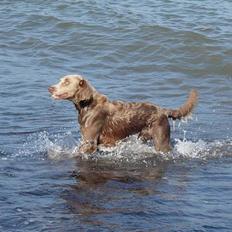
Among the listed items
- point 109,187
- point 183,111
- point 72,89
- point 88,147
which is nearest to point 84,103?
point 72,89

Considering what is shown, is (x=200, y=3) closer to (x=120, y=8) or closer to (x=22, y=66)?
(x=120, y=8)

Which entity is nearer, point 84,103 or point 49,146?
point 84,103

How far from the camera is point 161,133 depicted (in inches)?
408

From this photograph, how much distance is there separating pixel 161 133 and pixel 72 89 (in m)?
1.43

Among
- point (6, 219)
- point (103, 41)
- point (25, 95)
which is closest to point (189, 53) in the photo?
point (103, 41)

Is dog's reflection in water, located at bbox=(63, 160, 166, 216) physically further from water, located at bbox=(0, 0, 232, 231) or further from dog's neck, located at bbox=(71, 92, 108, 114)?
dog's neck, located at bbox=(71, 92, 108, 114)

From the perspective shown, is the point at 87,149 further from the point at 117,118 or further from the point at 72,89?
the point at 72,89

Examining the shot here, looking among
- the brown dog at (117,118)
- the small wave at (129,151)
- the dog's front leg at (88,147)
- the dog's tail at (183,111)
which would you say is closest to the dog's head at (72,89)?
the brown dog at (117,118)

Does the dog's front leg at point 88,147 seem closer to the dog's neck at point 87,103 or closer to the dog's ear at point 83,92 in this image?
the dog's neck at point 87,103

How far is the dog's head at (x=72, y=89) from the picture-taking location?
10.2m

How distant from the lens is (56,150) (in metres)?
10.8

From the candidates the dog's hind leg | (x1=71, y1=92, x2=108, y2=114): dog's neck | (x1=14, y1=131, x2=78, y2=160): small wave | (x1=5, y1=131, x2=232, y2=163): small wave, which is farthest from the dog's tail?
(x1=14, y1=131, x2=78, y2=160): small wave

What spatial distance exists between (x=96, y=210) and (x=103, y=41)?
37.2 ft

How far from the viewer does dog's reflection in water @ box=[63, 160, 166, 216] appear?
8.15 m
